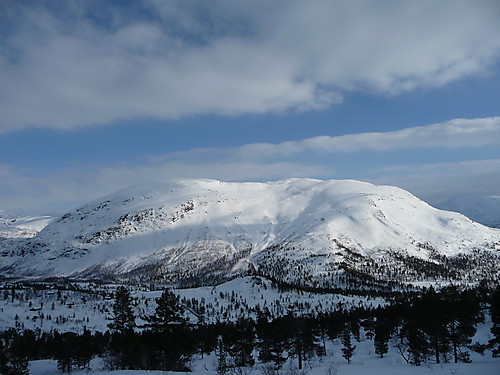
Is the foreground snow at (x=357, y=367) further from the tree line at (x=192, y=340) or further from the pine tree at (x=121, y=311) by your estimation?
the pine tree at (x=121, y=311)

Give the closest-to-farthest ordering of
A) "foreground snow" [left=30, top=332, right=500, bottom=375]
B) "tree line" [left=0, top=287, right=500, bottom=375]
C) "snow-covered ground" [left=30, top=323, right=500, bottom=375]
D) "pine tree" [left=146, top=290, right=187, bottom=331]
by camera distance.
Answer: "foreground snow" [left=30, top=332, right=500, bottom=375] → "snow-covered ground" [left=30, top=323, right=500, bottom=375] → "pine tree" [left=146, top=290, right=187, bottom=331] → "tree line" [left=0, top=287, right=500, bottom=375]

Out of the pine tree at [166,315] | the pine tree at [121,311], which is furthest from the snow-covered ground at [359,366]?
the pine tree at [166,315]

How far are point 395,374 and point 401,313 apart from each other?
64.3 metres

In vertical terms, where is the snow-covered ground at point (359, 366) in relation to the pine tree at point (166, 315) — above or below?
below

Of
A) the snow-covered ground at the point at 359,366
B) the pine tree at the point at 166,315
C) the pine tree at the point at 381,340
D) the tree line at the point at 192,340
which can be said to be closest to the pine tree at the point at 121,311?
the tree line at the point at 192,340

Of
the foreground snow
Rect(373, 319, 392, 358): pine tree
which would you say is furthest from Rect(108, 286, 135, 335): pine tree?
Rect(373, 319, 392, 358): pine tree

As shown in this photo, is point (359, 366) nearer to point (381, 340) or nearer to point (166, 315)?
point (381, 340)

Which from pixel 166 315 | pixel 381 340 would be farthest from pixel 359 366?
pixel 166 315

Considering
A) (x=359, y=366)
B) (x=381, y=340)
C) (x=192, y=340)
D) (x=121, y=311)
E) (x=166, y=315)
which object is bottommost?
(x=381, y=340)

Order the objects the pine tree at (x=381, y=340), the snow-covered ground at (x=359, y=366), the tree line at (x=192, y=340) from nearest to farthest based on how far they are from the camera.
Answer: the snow-covered ground at (x=359, y=366), the tree line at (x=192, y=340), the pine tree at (x=381, y=340)

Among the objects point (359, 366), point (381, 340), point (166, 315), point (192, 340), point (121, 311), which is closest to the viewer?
point (166, 315)

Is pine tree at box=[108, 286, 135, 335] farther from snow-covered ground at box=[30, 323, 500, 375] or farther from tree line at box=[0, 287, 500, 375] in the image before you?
snow-covered ground at box=[30, 323, 500, 375]

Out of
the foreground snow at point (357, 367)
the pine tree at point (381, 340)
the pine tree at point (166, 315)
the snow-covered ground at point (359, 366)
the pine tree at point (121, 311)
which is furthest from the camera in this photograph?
the pine tree at point (381, 340)

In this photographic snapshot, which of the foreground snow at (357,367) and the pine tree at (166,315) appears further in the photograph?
the pine tree at (166,315)
